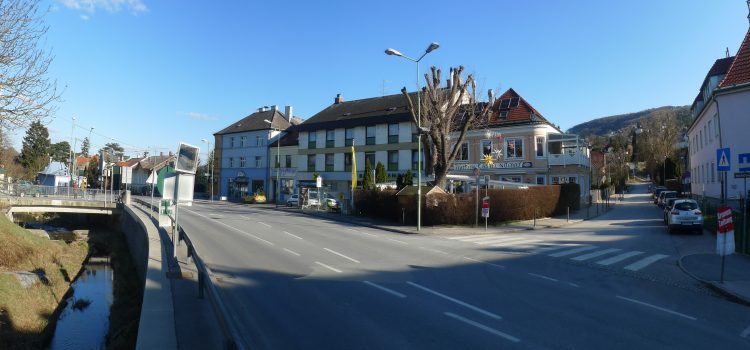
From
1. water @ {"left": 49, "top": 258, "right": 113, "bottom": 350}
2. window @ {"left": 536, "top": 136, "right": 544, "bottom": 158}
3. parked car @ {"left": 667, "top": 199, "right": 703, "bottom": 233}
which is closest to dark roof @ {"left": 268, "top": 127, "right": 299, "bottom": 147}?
window @ {"left": 536, "top": 136, "right": 544, "bottom": 158}

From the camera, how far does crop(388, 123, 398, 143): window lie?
48719 millimetres

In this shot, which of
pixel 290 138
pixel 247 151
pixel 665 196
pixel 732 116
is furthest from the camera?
pixel 247 151

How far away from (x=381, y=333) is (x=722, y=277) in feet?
31.0

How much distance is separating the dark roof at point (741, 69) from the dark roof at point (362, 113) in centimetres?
2688

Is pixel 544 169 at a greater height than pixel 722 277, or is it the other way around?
pixel 544 169

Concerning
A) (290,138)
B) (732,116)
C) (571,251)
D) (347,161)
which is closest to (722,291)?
(571,251)

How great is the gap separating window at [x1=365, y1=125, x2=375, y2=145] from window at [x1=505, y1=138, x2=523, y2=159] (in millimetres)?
15539

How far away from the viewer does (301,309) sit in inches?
311

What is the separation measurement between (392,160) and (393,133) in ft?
9.81

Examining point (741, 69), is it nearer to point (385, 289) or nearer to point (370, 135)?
point (385, 289)

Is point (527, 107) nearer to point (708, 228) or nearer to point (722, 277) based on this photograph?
point (708, 228)

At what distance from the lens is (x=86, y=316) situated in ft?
48.6

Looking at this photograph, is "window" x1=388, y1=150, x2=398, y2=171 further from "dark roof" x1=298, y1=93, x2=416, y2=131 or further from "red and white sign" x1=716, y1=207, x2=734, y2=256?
"red and white sign" x1=716, y1=207, x2=734, y2=256

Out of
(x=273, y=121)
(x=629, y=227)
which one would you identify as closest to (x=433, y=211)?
(x=629, y=227)
